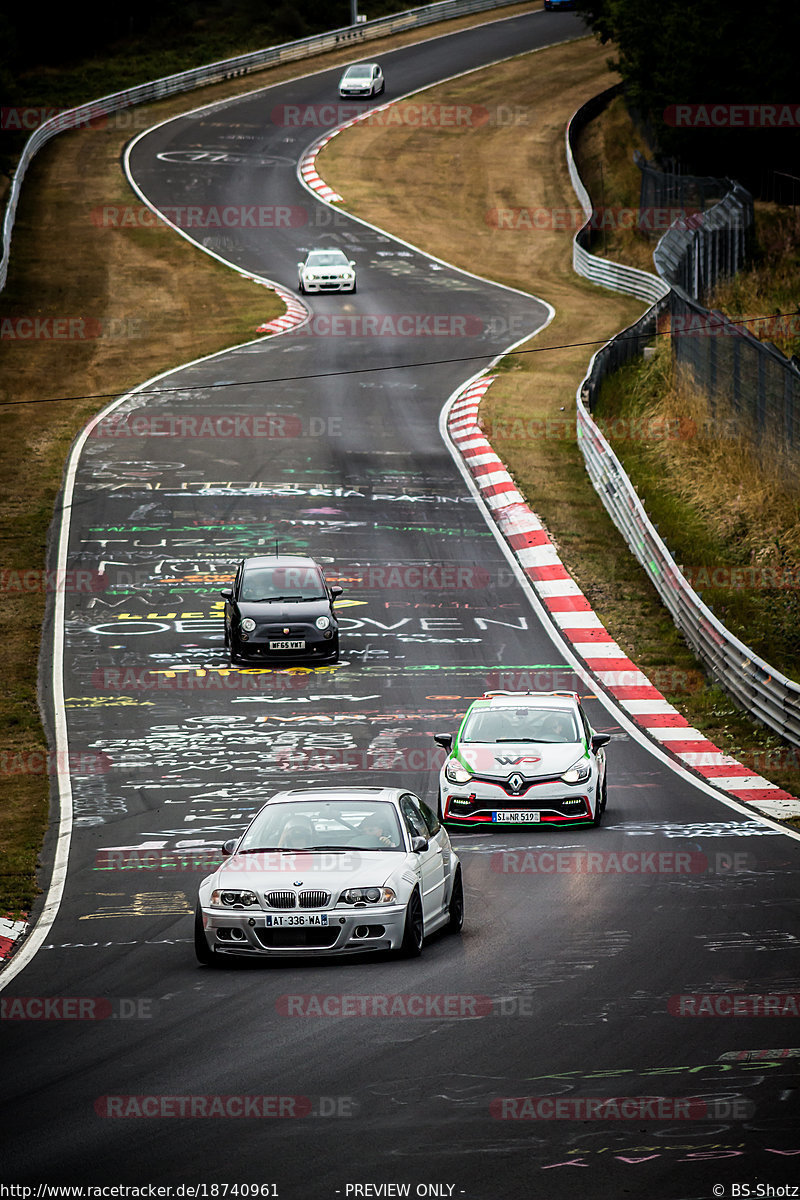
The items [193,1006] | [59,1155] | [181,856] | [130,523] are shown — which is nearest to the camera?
[59,1155]

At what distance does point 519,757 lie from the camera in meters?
17.6

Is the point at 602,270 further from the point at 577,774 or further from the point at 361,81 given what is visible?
the point at 577,774

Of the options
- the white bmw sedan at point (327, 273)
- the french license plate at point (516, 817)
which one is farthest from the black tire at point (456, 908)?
the white bmw sedan at point (327, 273)

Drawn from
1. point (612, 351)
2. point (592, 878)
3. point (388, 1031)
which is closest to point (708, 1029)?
point (388, 1031)

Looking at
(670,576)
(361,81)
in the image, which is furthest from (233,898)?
(361,81)

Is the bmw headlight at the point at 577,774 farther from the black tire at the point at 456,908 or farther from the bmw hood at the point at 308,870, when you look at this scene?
the bmw hood at the point at 308,870

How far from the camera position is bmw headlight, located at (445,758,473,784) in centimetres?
1755

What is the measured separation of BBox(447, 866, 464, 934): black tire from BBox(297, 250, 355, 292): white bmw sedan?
4167 cm

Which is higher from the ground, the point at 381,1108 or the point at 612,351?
the point at 381,1108

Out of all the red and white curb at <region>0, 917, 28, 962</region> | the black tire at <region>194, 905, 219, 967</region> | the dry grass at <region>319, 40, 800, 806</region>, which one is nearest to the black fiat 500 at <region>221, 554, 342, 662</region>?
the dry grass at <region>319, 40, 800, 806</region>

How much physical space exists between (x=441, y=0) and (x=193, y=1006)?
329 feet

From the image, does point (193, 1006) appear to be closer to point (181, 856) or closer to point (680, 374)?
point (181, 856)

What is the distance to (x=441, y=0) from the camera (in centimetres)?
10231

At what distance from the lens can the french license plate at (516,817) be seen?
17.3 metres
